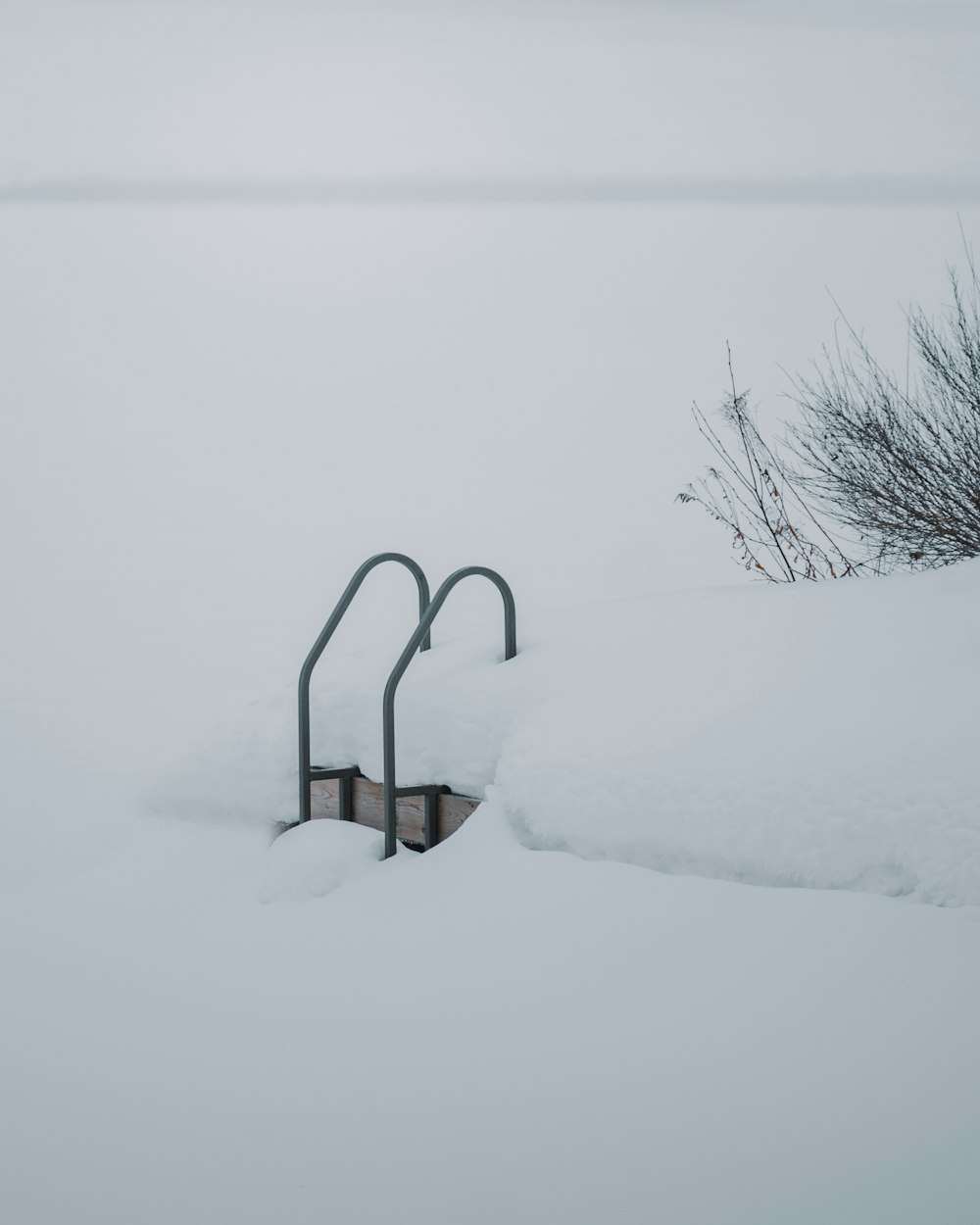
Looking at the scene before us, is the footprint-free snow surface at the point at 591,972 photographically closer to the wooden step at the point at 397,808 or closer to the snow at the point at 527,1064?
the snow at the point at 527,1064

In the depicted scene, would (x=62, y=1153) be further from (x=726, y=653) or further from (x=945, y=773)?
(x=726, y=653)

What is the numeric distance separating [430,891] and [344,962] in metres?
0.39

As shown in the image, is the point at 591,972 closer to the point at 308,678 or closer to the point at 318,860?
the point at 318,860

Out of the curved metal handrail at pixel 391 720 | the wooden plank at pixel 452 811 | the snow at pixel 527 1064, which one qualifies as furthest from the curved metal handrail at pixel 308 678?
the snow at pixel 527 1064

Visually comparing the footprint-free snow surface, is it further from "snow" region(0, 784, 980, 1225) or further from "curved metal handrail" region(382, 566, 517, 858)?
"curved metal handrail" region(382, 566, 517, 858)

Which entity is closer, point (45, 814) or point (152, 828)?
point (152, 828)

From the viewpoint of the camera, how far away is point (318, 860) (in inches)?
169

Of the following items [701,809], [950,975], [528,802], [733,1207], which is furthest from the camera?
[528,802]

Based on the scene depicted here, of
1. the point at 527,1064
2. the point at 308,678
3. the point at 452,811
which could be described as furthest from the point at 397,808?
the point at 527,1064

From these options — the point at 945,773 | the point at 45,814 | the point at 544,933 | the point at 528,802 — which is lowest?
the point at 45,814

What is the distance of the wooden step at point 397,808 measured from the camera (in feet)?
14.4

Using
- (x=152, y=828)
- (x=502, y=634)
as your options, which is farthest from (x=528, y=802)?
(x=152, y=828)

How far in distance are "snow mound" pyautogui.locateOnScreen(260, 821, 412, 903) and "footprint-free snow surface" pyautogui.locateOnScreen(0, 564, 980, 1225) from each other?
1 cm

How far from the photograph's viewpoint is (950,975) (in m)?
2.61
